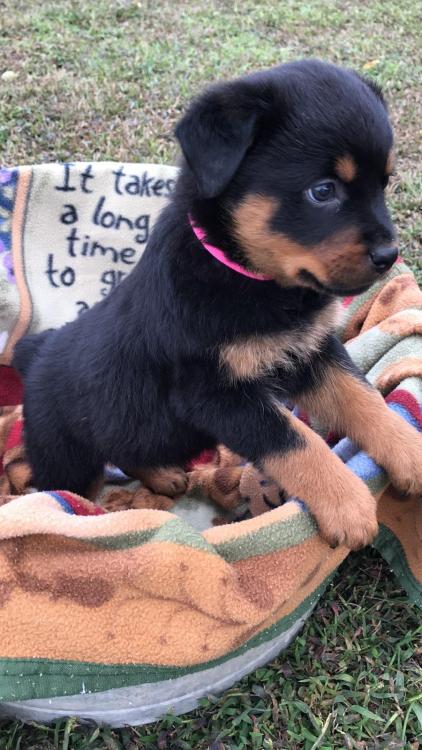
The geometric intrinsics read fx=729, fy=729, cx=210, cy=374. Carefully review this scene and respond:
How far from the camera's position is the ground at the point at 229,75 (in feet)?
7.53

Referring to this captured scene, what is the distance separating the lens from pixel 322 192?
198cm

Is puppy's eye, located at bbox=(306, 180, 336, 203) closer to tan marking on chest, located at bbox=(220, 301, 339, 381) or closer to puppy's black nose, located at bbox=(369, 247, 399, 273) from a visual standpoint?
puppy's black nose, located at bbox=(369, 247, 399, 273)

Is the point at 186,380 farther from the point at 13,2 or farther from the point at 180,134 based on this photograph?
the point at 13,2

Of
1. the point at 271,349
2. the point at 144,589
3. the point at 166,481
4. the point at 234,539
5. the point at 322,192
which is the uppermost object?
the point at 322,192

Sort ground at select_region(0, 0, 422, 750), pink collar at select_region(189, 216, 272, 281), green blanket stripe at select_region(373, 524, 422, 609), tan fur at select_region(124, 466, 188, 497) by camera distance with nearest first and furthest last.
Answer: pink collar at select_region(189, 216, 272, 281), ground at select_region(0, 0, 422, 750), green blanket stripe at select_region(373, 524, 422, 609), tan fur at select_region(124, 466, 188, 497)

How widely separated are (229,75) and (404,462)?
4.30m

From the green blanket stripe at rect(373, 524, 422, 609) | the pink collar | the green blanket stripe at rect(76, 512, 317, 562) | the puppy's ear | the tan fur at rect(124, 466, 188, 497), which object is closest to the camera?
the puppy's ear

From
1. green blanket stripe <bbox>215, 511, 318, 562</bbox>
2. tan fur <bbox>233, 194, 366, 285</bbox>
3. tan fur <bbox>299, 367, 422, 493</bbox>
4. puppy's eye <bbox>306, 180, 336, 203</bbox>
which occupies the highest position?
puppy's eye <bbox>306, 180, 336, 203</bbox>

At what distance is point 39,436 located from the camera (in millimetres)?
2811

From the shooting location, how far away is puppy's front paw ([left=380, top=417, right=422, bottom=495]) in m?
2.33

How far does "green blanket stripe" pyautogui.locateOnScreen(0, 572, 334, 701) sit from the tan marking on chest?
0.83 meters

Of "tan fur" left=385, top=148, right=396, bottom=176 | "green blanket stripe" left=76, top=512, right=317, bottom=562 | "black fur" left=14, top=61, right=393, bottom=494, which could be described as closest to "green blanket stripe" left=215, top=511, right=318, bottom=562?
"green blanket stripe" left=76, top=512, right=317, bottom=562

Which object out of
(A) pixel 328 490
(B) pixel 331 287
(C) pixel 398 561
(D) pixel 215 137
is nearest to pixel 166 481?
(C) pixel 398 561

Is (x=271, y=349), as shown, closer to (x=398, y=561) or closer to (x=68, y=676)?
(x=398, y=561)
